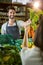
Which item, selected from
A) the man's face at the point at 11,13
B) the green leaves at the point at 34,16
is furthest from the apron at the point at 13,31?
the green leaves at the point at 34,16

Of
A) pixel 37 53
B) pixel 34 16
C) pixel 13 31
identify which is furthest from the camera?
pixel 13 31

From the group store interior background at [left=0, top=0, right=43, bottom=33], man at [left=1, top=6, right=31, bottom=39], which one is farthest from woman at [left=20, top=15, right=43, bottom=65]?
store interior background at [left=0, top=0, right=43, bottom=33]

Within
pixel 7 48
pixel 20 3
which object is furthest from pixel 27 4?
pixel 7 48

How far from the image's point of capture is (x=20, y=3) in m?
2.95

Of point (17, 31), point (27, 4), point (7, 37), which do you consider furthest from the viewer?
point (27, 4)

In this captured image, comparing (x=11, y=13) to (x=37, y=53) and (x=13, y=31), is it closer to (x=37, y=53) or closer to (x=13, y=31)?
(x=13, y=31)

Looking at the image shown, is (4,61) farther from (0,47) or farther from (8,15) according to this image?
(8,15)

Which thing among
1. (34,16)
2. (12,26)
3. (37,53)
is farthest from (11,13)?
(37,53)

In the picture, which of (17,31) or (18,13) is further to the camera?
(18,13)

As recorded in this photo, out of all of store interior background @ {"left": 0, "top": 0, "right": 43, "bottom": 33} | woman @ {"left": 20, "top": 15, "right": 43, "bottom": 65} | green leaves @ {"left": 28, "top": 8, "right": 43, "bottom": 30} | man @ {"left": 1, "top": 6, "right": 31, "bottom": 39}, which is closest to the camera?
woman @ {"left": 20, "top": 15, "right": 43, "bottom": 65}

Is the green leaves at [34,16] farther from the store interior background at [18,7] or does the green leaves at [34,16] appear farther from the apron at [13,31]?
the store interior background at [18,7]

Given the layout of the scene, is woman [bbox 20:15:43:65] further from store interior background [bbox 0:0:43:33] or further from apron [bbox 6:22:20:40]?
store interior background [bbox 0:0:43:33]

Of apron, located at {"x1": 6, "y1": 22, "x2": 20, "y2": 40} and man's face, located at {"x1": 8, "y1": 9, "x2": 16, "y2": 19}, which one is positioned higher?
man's face, located at {"x1": 8, "y1": 9, "x2": 16, "y2": 19}

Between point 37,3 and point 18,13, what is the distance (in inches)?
12.9
